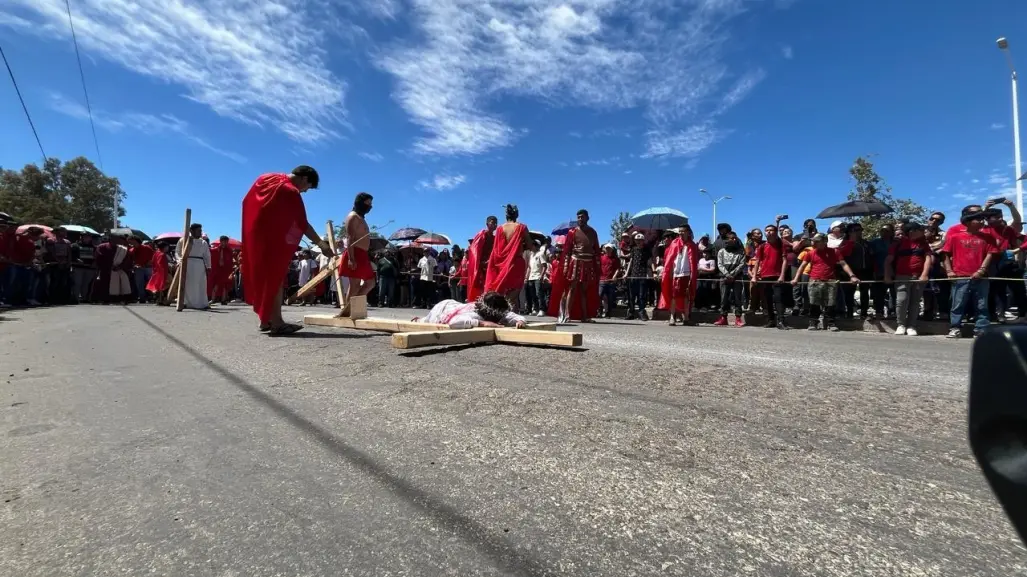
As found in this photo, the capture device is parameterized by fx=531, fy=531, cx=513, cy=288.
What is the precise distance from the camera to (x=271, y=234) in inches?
252

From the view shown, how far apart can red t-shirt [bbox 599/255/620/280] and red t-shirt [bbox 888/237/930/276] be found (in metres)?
5.86

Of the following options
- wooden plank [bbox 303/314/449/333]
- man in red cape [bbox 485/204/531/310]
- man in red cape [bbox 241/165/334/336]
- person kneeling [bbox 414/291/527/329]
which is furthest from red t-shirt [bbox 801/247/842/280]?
man in red cape [bbox 241/165/334/336]

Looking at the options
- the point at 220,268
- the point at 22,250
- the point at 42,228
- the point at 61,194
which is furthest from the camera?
the point at 61,194

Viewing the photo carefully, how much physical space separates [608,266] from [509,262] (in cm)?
569

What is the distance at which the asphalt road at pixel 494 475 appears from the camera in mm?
1461

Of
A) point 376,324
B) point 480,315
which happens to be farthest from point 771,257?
point 376,324

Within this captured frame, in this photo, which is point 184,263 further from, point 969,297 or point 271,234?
point 969,297

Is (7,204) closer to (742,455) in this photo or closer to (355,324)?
(355,324)

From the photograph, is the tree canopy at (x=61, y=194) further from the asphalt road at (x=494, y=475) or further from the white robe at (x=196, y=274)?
the asphalt road at (x=494, y=475)

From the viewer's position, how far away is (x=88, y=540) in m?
1.55

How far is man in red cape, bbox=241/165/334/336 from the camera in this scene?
637 centimetres

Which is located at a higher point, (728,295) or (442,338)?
(728,295)

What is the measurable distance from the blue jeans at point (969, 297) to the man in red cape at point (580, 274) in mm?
5478

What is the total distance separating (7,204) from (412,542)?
62289 mm
